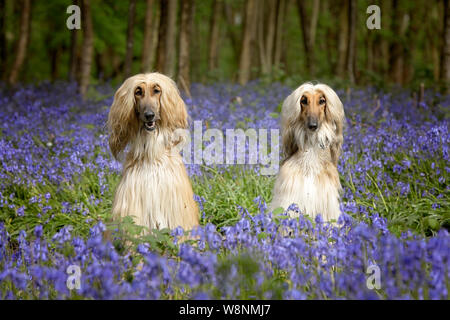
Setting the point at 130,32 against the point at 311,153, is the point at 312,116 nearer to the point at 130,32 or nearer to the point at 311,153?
the point at 311,153

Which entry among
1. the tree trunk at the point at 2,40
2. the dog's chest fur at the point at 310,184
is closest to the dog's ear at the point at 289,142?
the dog's chest fur at the point at 310,184

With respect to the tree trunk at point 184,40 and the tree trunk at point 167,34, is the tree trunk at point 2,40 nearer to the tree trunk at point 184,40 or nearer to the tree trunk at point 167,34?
the tree trunk at point 167,34

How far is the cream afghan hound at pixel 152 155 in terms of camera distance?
4.19m

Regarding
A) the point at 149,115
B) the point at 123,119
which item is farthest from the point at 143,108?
the point at 123,119

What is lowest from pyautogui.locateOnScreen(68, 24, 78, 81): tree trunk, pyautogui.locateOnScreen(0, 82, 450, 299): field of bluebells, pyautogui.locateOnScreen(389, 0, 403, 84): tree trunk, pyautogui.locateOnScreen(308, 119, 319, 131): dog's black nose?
pyautogui.locateOnScreen(0, 82, 450, 299): field of bluebells

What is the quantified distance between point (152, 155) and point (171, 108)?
0.48 metres

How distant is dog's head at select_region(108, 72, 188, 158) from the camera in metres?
4.26

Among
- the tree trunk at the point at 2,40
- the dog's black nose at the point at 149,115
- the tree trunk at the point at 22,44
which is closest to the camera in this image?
the dog's black nose at the point at 149,115

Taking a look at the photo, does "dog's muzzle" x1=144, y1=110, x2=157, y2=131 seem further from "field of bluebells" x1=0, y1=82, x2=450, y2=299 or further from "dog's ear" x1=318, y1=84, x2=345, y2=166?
"dog's ear" x1=318, y1=84, x2=345, y2=166

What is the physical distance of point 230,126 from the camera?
7914mm

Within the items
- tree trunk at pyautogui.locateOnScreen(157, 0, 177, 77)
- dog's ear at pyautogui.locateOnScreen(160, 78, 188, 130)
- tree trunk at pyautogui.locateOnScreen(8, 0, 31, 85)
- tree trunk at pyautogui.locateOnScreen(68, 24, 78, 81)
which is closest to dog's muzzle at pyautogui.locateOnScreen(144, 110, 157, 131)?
dog's ear at pyautogui.locateOnScreen(160, 78, 188, 130)

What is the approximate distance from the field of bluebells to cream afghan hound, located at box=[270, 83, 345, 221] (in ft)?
0.87

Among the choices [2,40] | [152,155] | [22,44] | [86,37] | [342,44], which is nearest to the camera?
[152,155]

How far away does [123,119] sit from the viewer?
4.36m
